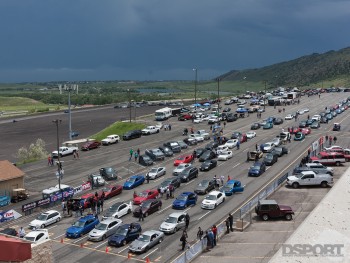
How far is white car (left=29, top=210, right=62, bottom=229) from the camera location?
3681cm

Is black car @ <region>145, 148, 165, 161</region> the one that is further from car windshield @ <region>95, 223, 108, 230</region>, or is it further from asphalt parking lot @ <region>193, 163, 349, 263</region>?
car windshield @ <region>95, 223, 108, 230</region>

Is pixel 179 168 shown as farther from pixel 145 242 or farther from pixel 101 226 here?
pixel 145 242

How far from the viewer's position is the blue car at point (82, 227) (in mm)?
34234

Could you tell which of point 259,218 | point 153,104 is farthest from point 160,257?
point 153,104

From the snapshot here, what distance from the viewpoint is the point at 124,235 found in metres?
32.3

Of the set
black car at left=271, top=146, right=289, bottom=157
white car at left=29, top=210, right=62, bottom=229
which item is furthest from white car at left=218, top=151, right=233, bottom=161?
white car at left=29, top=210, right=62, bottom=229

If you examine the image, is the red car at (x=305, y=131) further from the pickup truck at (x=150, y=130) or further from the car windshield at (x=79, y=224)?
the car windshield at (x=79, y=224)

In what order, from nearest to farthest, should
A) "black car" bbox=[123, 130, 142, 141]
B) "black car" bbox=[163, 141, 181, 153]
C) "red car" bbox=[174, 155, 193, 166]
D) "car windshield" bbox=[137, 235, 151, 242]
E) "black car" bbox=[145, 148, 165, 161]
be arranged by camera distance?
"car windshield" bbox=[137, 235, 151, 242] < "red car" bbox=[174, 155, 193, 166] < "black car" bbox=[145, 148, 165, 161] < "black car" bbox=[163, 141, 181, 153] < "black car" bbox=[123, 130, 142, 141]

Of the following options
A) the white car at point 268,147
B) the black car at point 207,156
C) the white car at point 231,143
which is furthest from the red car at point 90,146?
the white car at point 268,147

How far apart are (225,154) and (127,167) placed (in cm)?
1303

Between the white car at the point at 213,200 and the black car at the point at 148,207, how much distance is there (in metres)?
3.97

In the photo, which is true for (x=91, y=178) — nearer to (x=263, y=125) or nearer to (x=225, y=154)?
(x=225, y=154)

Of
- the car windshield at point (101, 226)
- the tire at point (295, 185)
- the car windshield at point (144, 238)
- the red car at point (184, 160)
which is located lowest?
the car windshield at point (101, 226)

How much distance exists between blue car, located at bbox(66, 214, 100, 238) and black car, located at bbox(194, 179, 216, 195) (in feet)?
39.2
